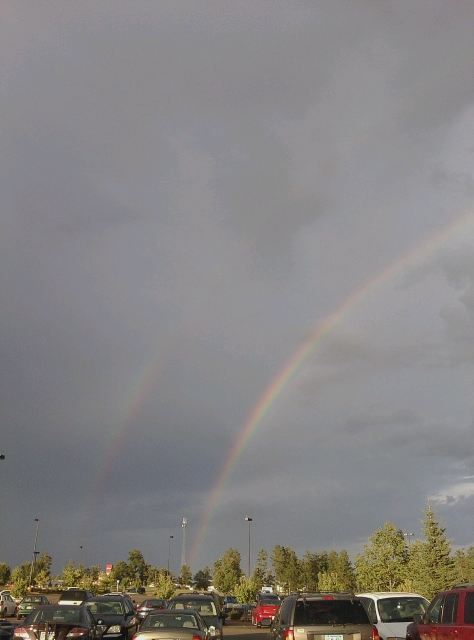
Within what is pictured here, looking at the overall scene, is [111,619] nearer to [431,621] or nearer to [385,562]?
[431,621]

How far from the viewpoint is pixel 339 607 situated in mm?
11453

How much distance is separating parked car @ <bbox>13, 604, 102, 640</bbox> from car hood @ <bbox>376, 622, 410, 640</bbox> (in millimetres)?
6885

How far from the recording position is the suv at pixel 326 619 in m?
11.0

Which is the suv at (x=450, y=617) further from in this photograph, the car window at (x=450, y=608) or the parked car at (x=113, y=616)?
the parked car at (x=113, y=616)

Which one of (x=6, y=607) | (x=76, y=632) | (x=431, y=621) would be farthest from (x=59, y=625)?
(x=6, y=607)

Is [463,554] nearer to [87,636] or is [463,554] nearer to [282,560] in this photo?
[282,560]

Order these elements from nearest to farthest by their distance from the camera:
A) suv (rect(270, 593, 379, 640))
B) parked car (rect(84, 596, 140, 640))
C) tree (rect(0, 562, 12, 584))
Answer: suv (rect(270, 593, 379, 640)) < parked car (rect(84, 596, 140, 640)) < tree (rect(0, 562, 12, 584))

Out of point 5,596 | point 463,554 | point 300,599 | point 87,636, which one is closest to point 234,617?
point 5,596

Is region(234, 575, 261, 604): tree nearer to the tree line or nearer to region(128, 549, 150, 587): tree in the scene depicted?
the tree line

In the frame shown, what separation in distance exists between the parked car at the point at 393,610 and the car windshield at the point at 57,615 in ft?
23.5

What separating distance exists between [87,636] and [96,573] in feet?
345

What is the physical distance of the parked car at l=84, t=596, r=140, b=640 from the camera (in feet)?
64.7

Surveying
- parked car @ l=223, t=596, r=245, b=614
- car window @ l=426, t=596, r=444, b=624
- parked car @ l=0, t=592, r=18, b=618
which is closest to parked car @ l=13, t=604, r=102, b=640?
car window @ l=426, t=596, r=444, b=624

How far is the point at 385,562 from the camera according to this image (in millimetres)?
54250
